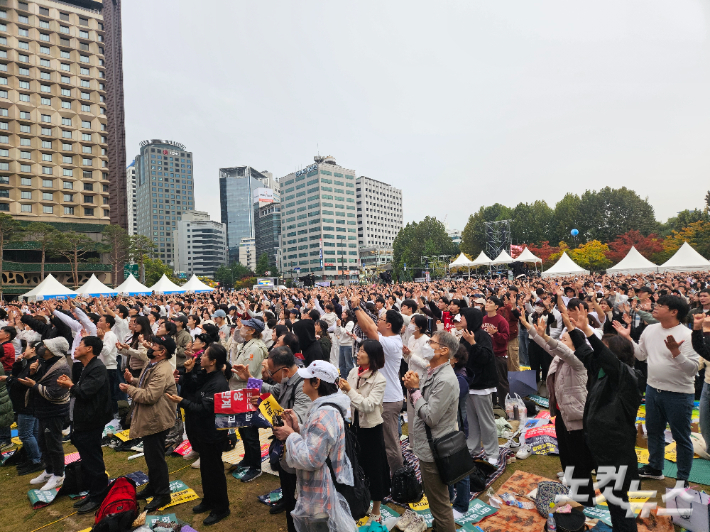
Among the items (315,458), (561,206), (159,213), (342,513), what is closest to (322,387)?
(315,458)

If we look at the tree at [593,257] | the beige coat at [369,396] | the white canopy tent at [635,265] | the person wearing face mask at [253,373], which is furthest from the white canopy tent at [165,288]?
the tree at [593,257]

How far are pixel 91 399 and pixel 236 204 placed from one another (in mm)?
170455

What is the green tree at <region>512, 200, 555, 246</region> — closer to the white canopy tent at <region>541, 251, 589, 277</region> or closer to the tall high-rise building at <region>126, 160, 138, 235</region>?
the white canopy tent at <region>541, 251, 589, 277</region>

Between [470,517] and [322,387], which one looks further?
[470,517]

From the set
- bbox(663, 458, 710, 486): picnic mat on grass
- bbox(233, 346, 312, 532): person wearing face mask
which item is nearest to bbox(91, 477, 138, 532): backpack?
bbox(233, 346, 312, 532): person wearing face mask

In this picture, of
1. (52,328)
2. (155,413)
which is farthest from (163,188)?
(155,413)

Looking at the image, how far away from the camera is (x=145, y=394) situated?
3.85m

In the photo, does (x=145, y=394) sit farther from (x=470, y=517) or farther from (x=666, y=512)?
(x=666, y=512)

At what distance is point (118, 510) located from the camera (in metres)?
3.57

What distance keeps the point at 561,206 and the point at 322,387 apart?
6313 centimetres

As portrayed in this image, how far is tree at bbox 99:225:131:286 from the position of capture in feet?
152

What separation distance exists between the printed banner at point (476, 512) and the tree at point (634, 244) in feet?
166

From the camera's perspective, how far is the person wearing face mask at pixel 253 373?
475 cm

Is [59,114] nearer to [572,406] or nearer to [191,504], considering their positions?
[191,504]
